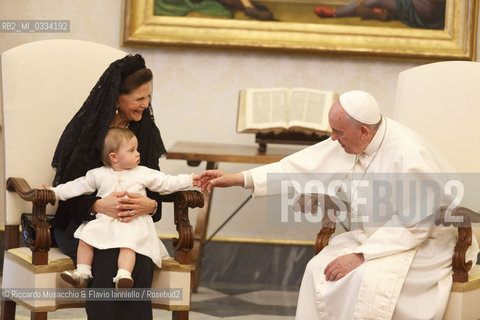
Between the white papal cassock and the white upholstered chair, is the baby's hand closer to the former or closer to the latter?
the white papal cassock

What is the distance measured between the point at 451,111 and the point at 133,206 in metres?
1.85

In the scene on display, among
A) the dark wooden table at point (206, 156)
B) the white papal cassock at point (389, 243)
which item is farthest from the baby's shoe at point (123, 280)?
the dark wooden table at point (206, 156)

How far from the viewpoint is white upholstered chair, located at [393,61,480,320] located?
4695 millimetres

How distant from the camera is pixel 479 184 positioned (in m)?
4.68

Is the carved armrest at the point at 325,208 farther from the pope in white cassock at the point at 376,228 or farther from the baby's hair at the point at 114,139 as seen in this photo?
the baby's hair at the point at 114,139

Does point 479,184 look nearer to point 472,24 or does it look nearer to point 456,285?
point 456,285

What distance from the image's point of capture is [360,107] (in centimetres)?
404

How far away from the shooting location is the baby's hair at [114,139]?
4090 millimetres

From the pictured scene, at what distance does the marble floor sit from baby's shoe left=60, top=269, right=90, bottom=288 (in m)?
1.41

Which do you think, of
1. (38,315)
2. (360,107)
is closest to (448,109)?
(360,107)

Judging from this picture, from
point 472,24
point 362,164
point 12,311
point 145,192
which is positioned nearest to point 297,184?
point 362,164

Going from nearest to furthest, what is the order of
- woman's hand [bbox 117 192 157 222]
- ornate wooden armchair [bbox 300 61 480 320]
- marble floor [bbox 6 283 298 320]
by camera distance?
woman's hand [bbox 117 192 157 222]
ornate wooden armchair [bbox 300 61 480 320]
marble floor [bbox 6 283 298 320]

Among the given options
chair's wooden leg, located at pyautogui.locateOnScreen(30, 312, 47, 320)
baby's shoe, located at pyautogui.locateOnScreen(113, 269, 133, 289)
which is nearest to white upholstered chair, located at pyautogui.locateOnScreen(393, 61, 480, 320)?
baby's shoe, located at pyautogui.locateOnScreen(113, 269, 133, 289)

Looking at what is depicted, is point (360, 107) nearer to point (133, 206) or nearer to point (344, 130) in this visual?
point (344, 130)
